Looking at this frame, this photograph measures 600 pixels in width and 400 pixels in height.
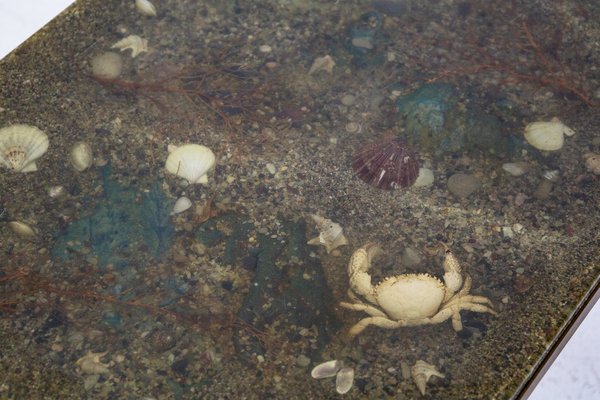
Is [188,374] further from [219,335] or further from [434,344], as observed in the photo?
[434,344]

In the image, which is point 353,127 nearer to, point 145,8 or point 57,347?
point 145,8

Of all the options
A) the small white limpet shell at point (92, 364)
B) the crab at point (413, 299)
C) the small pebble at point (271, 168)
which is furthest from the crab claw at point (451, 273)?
the small white limpet shell at point (92, 364)

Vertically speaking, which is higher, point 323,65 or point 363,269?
point 323,65

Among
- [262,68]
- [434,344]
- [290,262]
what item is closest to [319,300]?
[290,262]

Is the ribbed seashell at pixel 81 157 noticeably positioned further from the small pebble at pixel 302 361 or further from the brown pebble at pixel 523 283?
the brown pebble at pixel 523 283

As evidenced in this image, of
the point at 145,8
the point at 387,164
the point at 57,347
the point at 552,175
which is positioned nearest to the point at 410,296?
the point at 387,164

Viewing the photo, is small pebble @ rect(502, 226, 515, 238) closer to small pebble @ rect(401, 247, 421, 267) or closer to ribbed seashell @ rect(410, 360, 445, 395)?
small pebble @ rect(401, 247, 421, 267)
